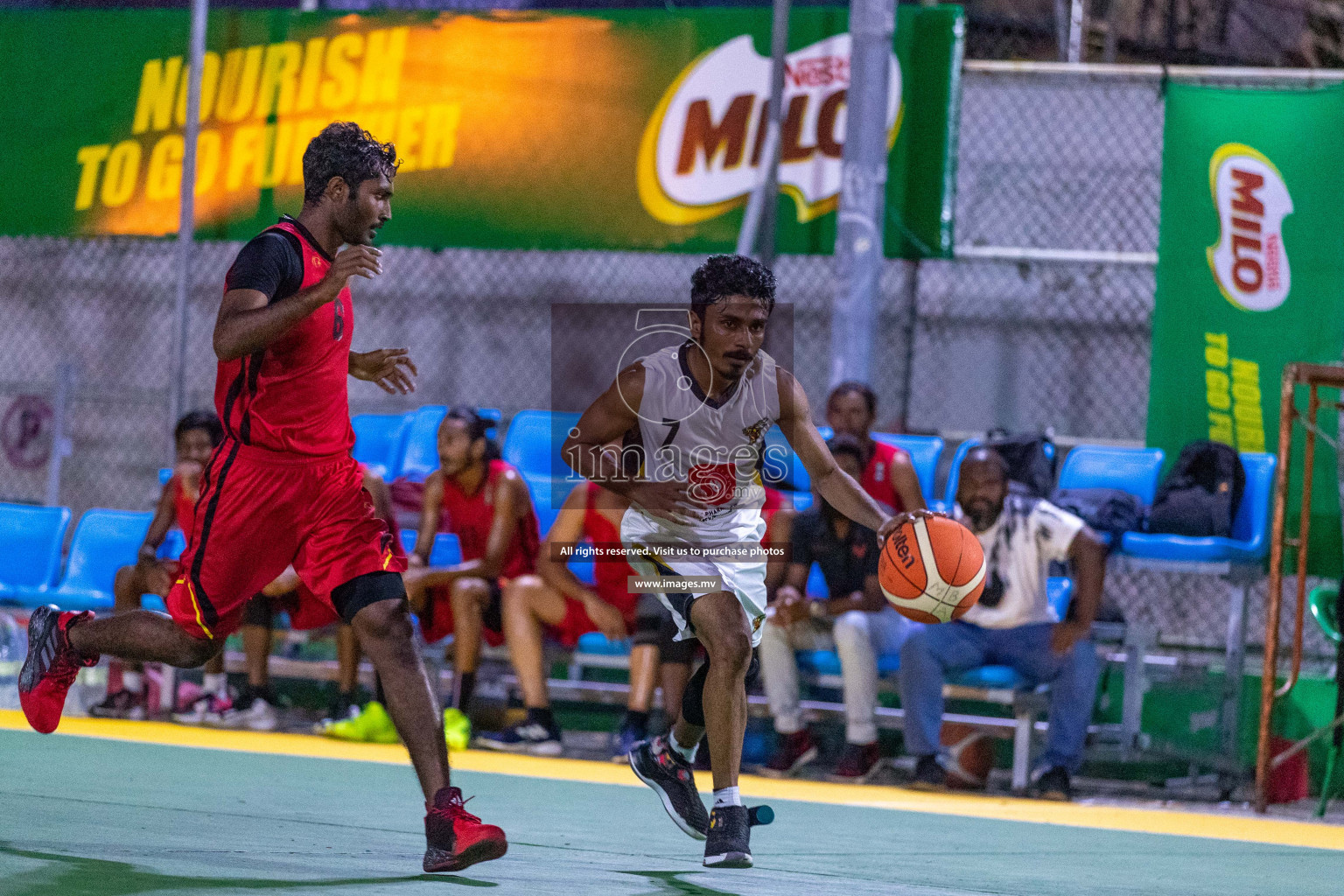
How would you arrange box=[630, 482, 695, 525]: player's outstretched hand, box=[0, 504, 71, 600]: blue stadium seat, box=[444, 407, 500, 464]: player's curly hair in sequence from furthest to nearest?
box=[0, 504, 71, 600]: blue stadium seat, box=[444, 407, 500, 464]: player's curly hair, box=[630, 482, 695, 525]: player's outstretched hand

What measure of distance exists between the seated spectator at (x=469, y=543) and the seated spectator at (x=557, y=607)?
15cm

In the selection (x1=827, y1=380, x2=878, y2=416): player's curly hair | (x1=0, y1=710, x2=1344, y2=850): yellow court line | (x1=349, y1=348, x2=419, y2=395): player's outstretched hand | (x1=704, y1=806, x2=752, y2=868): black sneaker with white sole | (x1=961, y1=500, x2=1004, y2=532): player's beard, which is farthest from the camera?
(x1=827, y1=380, x2=878, y2=416): player's curly hair

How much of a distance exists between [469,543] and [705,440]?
157 inches

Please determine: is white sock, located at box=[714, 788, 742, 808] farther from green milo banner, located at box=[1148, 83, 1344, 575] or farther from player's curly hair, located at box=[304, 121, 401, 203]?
green milo banner, located at box=[1148, 83, 1344, 575]

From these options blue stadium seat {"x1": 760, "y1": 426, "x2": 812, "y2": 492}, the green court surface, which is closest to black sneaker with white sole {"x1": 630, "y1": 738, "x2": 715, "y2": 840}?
the green court surface

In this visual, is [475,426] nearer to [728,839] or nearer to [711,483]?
[711,483]

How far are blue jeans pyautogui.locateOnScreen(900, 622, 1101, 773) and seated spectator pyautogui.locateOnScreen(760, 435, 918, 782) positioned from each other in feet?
0.67

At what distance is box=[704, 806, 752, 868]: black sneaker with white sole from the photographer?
444 cm

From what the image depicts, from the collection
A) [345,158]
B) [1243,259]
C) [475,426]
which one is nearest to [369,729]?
[475,426]

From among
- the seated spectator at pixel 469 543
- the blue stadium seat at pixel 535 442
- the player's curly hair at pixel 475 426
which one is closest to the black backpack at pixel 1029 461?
the blue stadium seat at pixel 535 442

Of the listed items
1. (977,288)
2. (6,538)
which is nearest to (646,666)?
(977,288)

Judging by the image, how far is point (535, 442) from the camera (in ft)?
30.4

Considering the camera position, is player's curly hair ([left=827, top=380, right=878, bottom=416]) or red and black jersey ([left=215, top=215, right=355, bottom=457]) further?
player's curly hair ([left=827, top=380, right=878, bottom=416])

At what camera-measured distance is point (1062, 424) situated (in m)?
9.94
